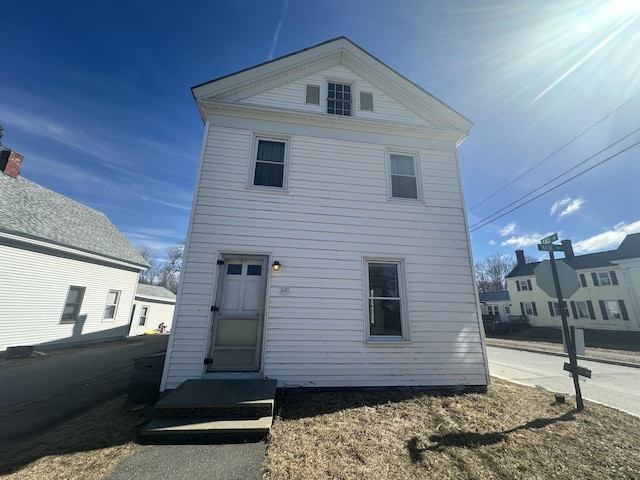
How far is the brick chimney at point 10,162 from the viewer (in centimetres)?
1184

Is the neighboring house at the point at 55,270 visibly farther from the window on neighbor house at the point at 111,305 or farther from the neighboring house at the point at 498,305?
the neighboring house at the point at 498,305

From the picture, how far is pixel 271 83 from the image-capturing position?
6859mm

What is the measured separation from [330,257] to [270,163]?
2771 millimetres

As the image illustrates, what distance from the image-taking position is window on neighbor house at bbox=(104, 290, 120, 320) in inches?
550

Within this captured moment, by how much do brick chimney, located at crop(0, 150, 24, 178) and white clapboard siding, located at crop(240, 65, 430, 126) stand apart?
13.5 metres

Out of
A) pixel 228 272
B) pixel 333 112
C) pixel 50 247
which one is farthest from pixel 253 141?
pixel 50 247

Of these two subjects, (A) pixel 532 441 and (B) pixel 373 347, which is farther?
(B) pixel 373 347

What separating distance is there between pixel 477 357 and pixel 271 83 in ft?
27.6

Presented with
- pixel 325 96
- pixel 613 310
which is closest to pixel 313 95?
pixel 325 96

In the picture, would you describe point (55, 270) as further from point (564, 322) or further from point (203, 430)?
point (564, 322)

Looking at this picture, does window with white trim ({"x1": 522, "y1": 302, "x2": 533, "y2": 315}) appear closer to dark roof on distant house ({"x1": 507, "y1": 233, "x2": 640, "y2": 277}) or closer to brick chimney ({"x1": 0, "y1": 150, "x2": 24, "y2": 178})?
dark roof on distant house ({"x1": 507, "y1": 233, "x2": 640, "y2": 277})

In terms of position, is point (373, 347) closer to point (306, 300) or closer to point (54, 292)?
point (306, 300)

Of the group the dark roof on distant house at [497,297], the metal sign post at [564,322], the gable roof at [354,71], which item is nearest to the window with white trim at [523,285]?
the dark roof on distant house at [497,297]

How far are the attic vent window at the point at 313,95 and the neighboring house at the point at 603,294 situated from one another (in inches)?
955
